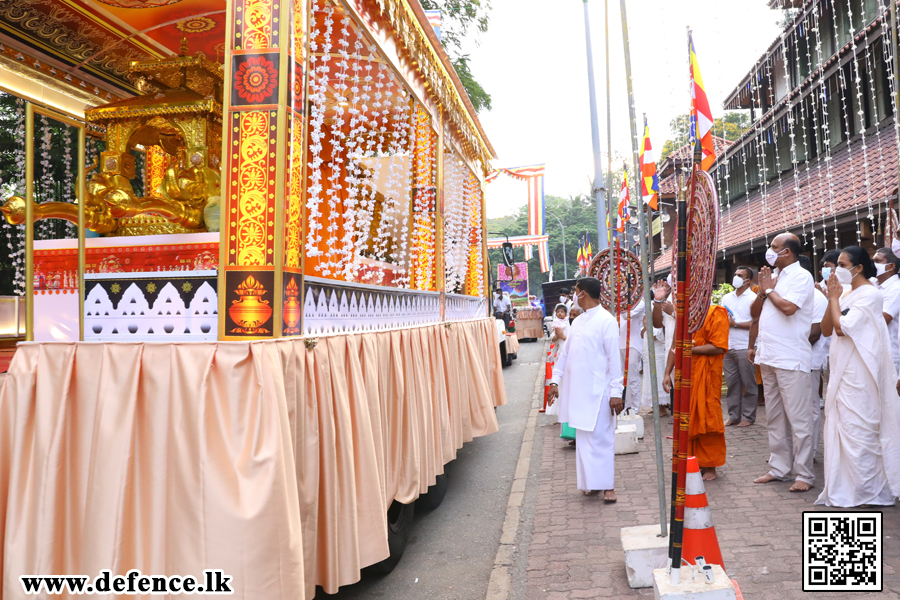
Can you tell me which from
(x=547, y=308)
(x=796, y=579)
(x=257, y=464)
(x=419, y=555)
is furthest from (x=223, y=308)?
(x=547, y=308)

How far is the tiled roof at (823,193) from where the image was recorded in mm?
8664

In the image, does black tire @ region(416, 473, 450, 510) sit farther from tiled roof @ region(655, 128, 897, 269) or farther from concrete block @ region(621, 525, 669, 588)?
tiled roof @ region(655, 128, 897, 269)

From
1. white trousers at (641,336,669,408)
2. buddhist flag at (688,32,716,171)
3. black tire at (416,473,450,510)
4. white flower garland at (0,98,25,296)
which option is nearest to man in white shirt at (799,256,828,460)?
white trousers at (641,336,669,408)

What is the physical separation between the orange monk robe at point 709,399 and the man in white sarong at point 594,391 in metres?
0.78

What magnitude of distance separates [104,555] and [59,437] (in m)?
0.56

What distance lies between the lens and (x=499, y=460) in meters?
7.39

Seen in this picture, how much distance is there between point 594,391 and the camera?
5281 mm

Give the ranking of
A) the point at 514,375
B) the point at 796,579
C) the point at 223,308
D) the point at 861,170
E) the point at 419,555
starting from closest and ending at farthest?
1. the point at 223,308
2. the point at 796,579
3. the point at 419,555
4. the point at 861,170
5. the point at 514,375

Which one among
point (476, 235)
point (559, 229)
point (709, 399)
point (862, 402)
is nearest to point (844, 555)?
point (862, 402)

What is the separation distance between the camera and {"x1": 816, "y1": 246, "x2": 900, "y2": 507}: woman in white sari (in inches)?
170

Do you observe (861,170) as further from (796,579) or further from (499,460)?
(796,579)

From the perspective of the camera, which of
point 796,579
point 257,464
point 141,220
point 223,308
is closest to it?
point 257,464

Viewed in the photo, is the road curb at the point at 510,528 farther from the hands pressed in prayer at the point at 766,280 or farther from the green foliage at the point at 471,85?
the green foliage at the point at 471,85

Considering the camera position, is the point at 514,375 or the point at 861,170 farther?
the point at 514,375
